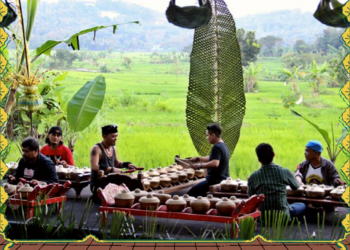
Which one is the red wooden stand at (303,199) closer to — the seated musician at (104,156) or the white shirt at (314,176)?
the white shirt at (314,176)

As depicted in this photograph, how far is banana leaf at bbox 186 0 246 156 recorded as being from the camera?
22.7ft

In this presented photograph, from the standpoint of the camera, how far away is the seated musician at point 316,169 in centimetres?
502

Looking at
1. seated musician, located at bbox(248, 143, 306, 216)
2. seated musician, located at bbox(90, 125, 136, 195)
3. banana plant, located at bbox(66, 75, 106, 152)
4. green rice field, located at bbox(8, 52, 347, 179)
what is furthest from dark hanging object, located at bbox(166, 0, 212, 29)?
green rice field, located at bbox(8, 52, 347, 179)

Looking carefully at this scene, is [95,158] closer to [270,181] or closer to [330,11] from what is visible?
[270,181]

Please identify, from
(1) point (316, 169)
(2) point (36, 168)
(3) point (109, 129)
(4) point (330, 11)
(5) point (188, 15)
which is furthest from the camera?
(3) point (109, 129)

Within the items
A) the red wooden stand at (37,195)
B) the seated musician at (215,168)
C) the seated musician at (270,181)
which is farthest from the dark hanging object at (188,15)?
the red wooden stand at (37,195)

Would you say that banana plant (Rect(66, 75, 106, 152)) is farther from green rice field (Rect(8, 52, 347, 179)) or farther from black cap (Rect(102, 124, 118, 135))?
green rice field (Rect(8, 52, 347, 179))

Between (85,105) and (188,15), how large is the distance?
5.02 feet

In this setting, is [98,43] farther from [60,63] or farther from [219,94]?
[219,94]

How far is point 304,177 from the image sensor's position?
5199mm

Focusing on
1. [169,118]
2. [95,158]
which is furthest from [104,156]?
[169,118]

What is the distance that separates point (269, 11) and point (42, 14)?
3.74 metres

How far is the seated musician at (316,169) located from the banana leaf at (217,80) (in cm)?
190

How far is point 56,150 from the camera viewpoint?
6.00 m
